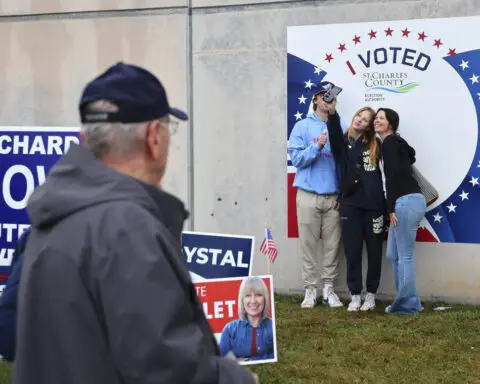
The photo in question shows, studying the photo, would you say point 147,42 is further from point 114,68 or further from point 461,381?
point 114,68

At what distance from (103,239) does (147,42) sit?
21.5ft

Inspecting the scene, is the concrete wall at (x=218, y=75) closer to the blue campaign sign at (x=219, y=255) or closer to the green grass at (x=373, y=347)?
the green grass at (x=373, y=347)

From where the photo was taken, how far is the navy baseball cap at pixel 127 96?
1.71m

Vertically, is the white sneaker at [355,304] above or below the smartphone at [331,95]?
below

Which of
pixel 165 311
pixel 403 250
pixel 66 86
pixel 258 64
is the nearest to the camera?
pixel 165 311

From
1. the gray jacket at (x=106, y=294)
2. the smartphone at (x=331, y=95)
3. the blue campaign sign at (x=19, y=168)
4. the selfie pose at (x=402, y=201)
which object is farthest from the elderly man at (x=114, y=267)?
the smartphone at (x=331, y=95)

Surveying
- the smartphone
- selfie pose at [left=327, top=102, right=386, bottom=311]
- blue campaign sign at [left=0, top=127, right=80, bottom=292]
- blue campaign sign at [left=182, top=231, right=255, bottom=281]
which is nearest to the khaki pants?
selfie pose at [left=327, top=102, right=386, bottom=311]

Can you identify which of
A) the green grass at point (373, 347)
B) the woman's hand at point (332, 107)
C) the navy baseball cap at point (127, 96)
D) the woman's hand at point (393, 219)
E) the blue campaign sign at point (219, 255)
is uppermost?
the woman's hand at point (332, 107)

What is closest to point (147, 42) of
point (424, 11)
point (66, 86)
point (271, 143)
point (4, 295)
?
point (66, 86)

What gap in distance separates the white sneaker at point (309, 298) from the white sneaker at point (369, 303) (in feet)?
1.60

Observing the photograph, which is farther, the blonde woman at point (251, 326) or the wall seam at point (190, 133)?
the wall seam at point (190, 133)

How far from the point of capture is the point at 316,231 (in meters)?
7.22

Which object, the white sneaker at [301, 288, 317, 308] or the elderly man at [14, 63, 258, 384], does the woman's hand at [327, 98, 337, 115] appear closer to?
the white sneaker at [301, 288, 317, 308]

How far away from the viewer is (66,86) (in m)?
8.14
